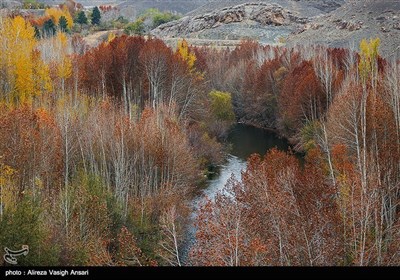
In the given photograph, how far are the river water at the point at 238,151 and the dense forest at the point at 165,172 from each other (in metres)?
0.90

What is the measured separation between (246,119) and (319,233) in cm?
4489

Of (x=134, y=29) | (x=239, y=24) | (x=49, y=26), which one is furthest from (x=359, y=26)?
(x=49, y=26)

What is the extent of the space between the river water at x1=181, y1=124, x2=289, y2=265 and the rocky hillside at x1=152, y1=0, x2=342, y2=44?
168 ft

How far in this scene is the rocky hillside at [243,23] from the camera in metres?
104

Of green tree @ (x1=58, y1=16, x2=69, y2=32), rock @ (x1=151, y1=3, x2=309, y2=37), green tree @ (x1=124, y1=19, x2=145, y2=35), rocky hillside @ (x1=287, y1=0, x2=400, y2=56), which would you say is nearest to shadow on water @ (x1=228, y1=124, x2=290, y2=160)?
rocky hillside @ (x1=287, y1=0, x2=400, y2=56)

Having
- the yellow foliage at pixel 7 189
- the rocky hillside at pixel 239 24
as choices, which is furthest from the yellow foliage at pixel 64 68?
the rocky hillside at pixel 239 24

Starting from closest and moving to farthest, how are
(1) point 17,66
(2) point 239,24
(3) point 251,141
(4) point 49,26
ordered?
(1) point 17,66
(3) point 251,141
(4) point 49,26
(2) point 239,24

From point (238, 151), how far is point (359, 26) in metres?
42.6

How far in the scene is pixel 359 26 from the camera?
7650cm

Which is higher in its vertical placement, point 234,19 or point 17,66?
point 234,19

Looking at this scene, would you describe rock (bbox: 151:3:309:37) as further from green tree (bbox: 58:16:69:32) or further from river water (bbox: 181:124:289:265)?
river water (bbox: 181:124:289:265)

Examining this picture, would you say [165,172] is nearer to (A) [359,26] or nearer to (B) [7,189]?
(B) [7,189]
